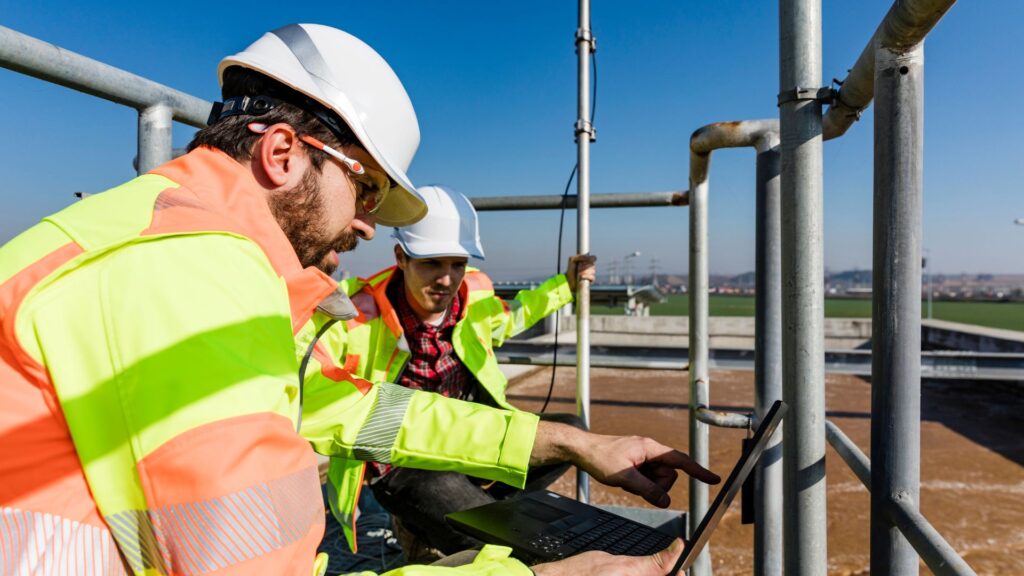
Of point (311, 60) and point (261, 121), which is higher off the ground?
point (311, 60)

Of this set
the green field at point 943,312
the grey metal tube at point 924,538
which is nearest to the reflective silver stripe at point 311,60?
the grey metal tube at point 924,538

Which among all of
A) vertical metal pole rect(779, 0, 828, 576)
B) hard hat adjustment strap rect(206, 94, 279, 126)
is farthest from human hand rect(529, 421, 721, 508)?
hard hat adjustment strap rect(206, 94, 279, 126)

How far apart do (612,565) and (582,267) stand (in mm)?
1754

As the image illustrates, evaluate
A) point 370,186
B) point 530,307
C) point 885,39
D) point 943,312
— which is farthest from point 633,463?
point 943,312

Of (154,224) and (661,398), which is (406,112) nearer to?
(154,224)

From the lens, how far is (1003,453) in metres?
5.38

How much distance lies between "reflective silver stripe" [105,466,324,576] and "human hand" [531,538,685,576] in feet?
1.67

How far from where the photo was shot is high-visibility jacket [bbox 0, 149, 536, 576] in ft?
2.17

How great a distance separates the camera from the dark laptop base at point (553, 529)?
141cm

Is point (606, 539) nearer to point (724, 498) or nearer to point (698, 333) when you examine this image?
point (724, 498)

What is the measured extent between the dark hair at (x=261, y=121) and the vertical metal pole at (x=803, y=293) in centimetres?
82

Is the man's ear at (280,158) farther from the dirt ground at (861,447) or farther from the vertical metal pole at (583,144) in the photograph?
the dirt ground at (861,447)

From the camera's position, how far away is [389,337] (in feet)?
8.59

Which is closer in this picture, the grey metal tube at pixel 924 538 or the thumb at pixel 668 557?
the grey metal tube at pixel 924 538
